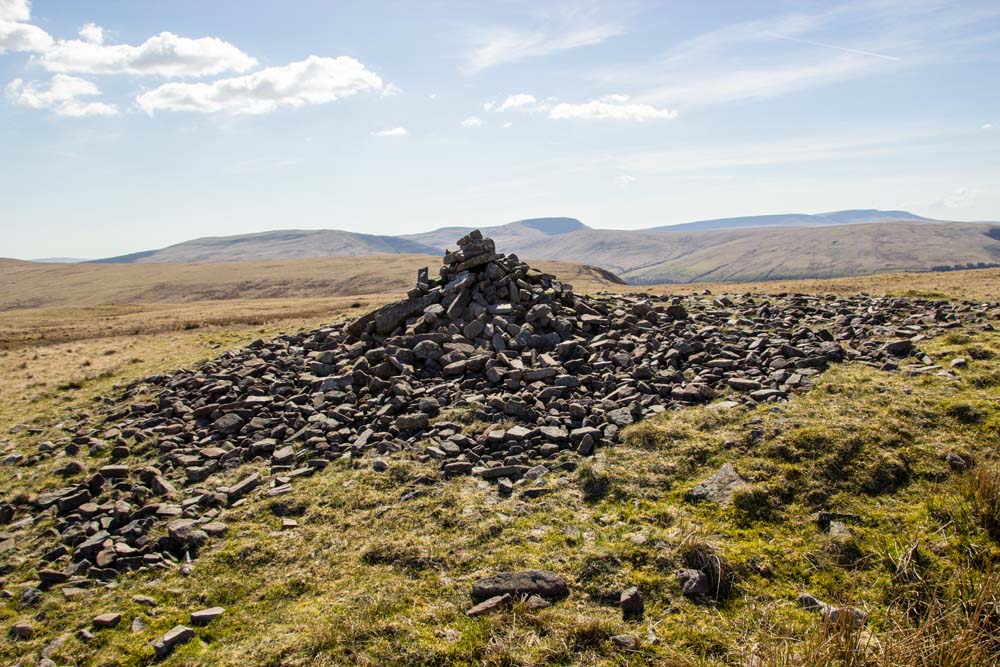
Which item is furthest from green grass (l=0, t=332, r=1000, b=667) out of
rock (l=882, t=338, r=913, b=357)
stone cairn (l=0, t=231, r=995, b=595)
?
rock (l=882, t=338, r=913, b=357)

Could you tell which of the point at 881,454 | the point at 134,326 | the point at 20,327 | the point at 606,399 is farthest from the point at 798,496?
the point at 20,327

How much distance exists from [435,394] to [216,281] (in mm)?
124639

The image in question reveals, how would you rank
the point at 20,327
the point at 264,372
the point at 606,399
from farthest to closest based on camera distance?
1. the point at 20,327
2. the point at 264,372
3. the point at 606,399

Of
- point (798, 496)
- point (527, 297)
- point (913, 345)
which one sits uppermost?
point (527, 297)

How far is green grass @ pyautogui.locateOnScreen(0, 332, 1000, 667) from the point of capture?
6996mm

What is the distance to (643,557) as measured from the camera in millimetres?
8703

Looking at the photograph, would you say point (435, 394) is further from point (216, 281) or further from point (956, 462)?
point (216, 281)

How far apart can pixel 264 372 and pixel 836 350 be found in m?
17.5

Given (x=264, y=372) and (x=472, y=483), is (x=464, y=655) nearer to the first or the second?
(x=472, y=483)

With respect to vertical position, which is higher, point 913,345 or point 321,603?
point 913,345

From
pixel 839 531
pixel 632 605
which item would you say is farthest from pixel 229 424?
pixel 839 531

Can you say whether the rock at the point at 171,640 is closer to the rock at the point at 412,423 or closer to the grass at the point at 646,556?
the grass at the point at 646,556

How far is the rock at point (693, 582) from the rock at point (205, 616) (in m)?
6.64

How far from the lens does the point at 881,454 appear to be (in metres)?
10.4
